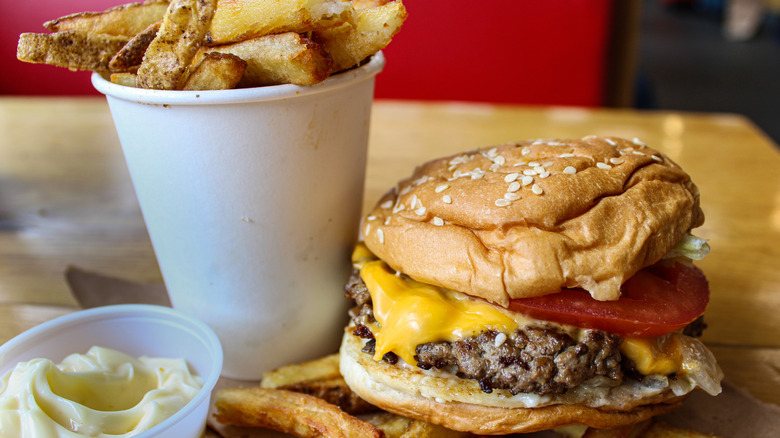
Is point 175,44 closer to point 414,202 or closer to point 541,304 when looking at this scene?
point 414,202

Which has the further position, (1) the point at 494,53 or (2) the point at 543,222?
(1) the point at 494,53

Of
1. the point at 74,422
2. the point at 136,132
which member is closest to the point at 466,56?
the point at 136,132

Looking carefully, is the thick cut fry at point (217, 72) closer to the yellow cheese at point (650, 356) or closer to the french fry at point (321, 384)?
the french fry at point (321, 384)

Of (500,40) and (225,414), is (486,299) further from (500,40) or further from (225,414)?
(500,40)

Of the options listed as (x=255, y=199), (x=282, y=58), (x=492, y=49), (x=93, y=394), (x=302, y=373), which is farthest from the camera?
(x=492, y=49)

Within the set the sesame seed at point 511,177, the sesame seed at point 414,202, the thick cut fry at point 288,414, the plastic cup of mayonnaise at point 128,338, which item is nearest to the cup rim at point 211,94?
the sesame seed at point 414,202

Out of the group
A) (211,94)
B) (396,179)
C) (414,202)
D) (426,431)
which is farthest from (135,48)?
(396,179)
